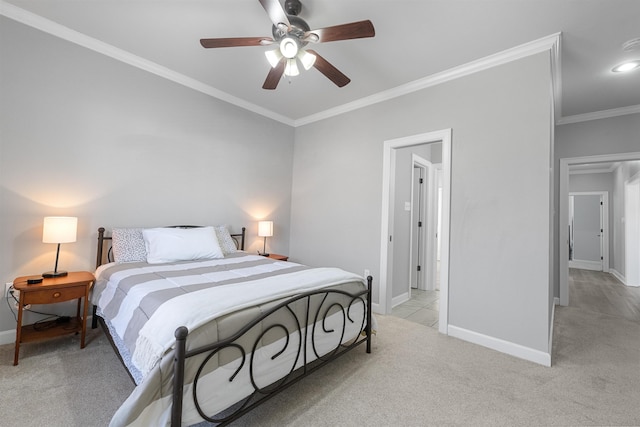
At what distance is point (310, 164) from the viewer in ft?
14.8

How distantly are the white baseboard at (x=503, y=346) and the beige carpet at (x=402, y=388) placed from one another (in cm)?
8

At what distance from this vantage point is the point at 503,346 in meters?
2.57

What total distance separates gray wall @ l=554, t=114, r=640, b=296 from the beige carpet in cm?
248

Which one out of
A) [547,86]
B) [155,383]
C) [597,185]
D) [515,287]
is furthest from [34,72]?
[597,185]

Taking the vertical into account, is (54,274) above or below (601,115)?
below

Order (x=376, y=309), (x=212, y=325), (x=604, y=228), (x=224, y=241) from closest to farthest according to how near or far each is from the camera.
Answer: (x=212, y=325)
(x=224, y=241)
(x=376, y=309)
(x=604, y=228)

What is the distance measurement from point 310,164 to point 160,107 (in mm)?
2179

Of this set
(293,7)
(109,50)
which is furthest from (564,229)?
(109,50)

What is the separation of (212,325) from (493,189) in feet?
9.00

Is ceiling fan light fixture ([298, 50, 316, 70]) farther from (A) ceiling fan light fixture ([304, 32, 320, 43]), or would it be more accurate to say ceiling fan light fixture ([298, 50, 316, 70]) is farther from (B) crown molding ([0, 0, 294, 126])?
(B) crown molding ([0, 0, 294, 126])

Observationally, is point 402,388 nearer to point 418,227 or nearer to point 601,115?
point 418,227

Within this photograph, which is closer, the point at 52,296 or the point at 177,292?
the point at 177,292

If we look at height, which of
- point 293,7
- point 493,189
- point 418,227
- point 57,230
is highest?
point 293,7

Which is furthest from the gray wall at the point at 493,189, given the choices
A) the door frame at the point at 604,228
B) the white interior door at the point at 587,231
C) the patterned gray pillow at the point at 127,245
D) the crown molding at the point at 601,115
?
the white interior door at the point at 587,231
